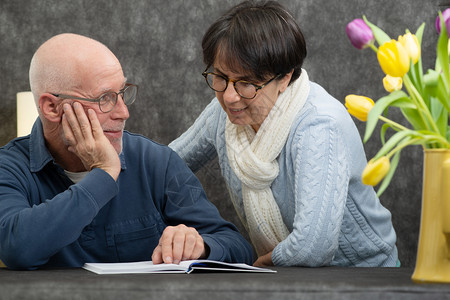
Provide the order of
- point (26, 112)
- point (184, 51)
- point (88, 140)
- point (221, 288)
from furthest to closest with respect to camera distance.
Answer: point (184, 51) < point (26, 112) < point (88, 140) < point (221, 288)

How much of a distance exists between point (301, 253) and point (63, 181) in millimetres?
582

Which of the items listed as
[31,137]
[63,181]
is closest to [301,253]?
[63,181]

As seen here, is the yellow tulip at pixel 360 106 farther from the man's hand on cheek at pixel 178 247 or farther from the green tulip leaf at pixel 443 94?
the man's hand on cheek at pixel 178 247

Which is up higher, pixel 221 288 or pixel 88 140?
pixel 88 140

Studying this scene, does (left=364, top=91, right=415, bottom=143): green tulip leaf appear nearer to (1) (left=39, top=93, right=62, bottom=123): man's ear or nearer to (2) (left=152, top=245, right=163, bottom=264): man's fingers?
(2) (left=152, top=245, right=163, bottom=264): man's fingers

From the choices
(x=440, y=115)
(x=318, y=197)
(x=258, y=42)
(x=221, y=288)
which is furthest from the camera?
(x=258, y=42)

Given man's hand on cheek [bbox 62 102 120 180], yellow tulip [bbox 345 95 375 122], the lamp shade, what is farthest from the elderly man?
the lamp shade

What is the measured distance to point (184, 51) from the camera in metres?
2.86

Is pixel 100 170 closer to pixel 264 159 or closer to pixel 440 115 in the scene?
pixel 264 159

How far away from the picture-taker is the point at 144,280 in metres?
0.86

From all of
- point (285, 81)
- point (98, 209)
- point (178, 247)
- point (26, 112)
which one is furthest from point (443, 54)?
point (26, 112)

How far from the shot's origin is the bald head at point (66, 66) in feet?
4.71

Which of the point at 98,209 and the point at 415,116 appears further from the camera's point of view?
the point at 98,209

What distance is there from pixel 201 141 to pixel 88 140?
630 millimetres
